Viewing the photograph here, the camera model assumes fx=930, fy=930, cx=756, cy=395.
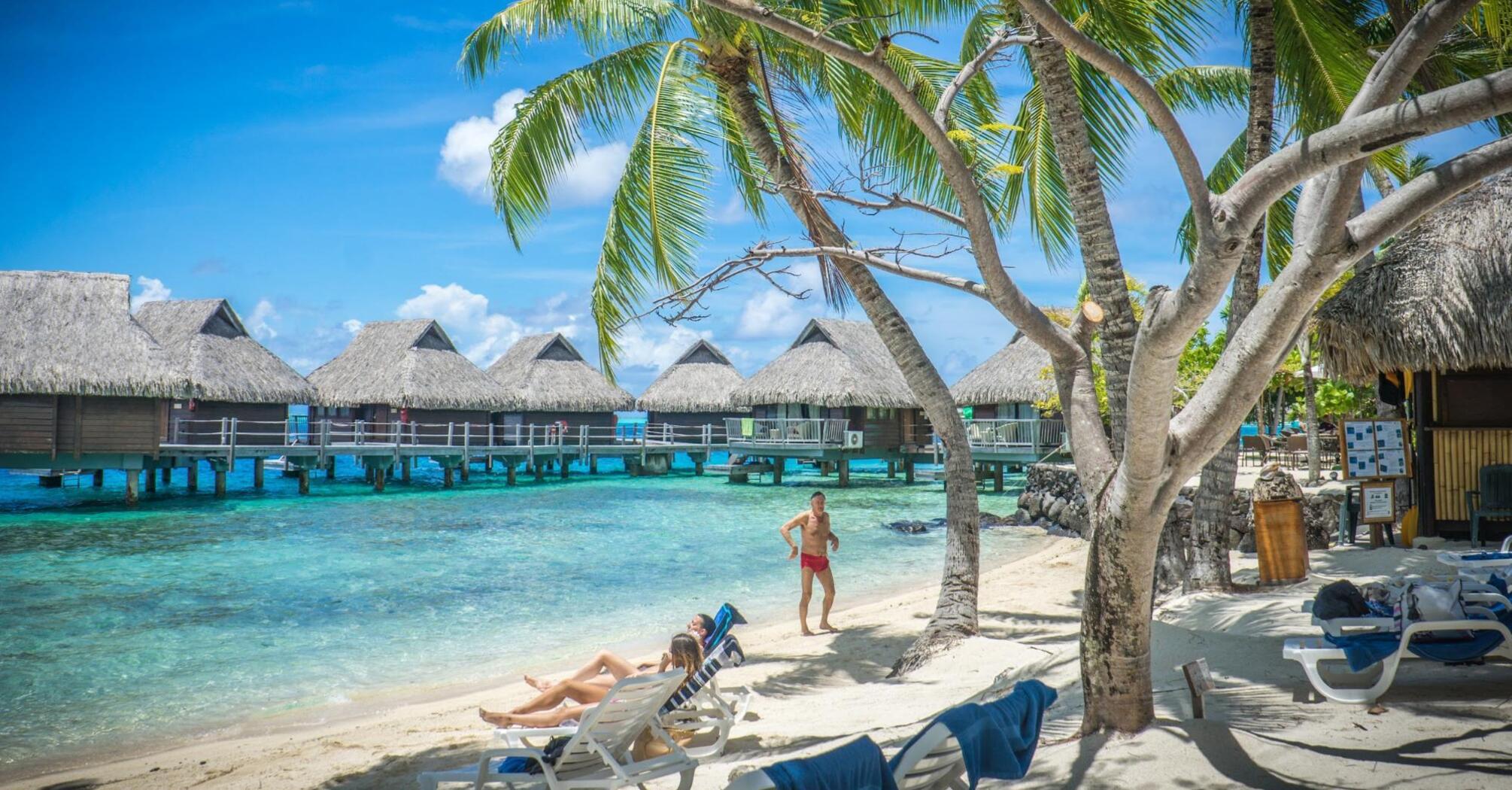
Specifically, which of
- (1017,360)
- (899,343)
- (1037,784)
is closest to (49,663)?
(899,343)

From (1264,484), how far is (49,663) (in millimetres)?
11472

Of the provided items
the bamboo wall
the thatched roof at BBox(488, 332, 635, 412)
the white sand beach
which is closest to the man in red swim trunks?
the white sand beach

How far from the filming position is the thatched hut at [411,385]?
3127 centimetres

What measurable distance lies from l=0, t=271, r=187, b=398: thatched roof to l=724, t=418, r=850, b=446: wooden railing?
16859 millimetres

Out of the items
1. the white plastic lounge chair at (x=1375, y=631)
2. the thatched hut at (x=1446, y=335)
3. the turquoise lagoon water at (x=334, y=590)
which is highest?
the thatched hut at (x=1446, y=335)

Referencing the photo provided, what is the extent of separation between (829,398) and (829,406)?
19.1 inches

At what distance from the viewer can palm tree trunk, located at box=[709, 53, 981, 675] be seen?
6.99m

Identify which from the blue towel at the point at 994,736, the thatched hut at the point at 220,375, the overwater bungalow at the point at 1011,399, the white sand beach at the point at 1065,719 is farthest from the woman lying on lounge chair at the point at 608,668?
the thatched hut at the point at 220,375

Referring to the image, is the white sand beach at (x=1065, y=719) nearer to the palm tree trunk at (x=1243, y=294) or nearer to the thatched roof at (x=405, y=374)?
the palm tree trunk at (x=1243, y=294)

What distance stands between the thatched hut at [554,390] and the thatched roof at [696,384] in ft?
4.52

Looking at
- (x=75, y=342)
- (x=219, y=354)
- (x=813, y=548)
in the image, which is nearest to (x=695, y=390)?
(x=219, y=354)

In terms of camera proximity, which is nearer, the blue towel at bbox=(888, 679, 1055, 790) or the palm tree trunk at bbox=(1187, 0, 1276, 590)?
the blue towel at bbox=(888, 679, 1055, 790)

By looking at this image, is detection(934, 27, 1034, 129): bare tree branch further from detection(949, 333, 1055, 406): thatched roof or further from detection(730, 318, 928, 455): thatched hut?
detection(730, 318, 928, 455): thatched hut

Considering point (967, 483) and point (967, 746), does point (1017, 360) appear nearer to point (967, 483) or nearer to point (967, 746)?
point (967, 483)
